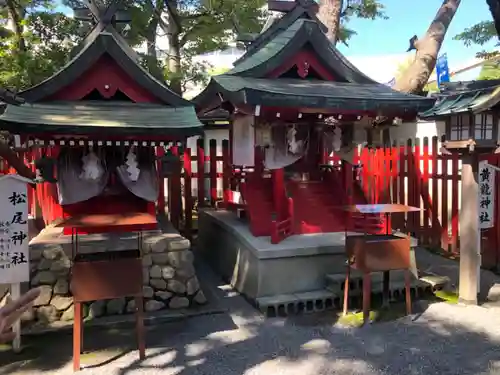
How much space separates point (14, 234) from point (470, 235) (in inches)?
248

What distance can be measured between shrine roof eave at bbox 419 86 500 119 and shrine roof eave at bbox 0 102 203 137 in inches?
145

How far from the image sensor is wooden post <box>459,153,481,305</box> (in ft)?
21.1

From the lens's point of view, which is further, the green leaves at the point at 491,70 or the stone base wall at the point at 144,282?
the green leaves at the point at 491,70

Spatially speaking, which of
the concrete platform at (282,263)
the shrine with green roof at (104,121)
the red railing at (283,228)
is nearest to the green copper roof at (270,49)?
the shrine with green roof at (104,121)

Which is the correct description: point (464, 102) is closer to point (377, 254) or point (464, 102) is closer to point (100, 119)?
point (377, 254)

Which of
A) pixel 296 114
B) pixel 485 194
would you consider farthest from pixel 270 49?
pixel 485 194

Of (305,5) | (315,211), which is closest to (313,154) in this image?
(315,211)

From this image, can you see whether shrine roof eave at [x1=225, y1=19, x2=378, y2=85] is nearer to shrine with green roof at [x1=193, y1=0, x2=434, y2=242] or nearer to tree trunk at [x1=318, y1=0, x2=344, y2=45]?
shrine with green roof at [x1=193, y1=0, x2=434, y2=242]

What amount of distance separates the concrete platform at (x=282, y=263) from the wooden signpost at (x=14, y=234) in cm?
326

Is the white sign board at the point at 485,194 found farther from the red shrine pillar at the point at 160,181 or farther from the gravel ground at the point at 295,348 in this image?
the red shrine pillar at the point at 160,181

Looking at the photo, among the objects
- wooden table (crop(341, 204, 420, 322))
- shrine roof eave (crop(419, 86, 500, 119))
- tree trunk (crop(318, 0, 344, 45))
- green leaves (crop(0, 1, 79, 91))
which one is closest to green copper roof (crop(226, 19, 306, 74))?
shrine roof eave (crop(419, 86, 500, 119))

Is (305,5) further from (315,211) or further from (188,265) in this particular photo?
(188,265)

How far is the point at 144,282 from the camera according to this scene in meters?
6.66

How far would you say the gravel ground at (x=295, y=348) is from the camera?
4.80 m
